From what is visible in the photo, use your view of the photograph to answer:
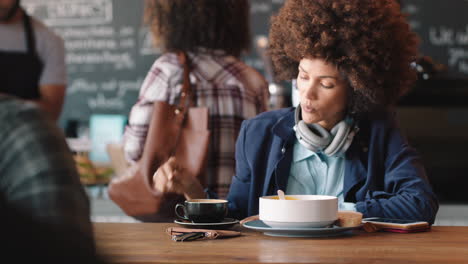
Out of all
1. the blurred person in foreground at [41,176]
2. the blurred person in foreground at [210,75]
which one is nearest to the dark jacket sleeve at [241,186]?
the blurred person in foreground at [210,75]

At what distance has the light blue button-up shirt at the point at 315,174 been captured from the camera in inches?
68.3

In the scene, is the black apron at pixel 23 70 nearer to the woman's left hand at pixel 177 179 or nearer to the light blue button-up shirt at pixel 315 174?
the woman's left hand at pixel 177 179

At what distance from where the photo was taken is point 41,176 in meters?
0.47

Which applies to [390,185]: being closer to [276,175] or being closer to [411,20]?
[276,175]

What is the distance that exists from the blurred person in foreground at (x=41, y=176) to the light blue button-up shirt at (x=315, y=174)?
1.30 metres

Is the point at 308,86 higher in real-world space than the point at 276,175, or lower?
higher

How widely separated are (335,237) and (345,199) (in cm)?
46

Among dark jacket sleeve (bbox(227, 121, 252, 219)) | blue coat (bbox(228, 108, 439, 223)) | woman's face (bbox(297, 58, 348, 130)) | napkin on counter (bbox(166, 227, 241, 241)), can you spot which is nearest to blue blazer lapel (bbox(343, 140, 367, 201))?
blue coat (bbox(228, 108, 439, 223))

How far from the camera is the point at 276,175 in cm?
172

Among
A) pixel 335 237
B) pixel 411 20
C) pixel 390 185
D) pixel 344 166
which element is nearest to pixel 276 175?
pixel 344 166

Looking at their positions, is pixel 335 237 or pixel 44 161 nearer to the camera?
pixel 44 161

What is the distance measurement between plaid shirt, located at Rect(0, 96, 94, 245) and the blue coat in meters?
1.17

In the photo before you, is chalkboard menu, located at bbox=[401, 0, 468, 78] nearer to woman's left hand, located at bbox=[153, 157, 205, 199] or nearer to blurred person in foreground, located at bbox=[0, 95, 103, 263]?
woman's left hand, located at bbox=[153, 157, 205, 199]

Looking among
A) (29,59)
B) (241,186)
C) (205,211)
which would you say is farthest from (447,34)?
(205,211)
